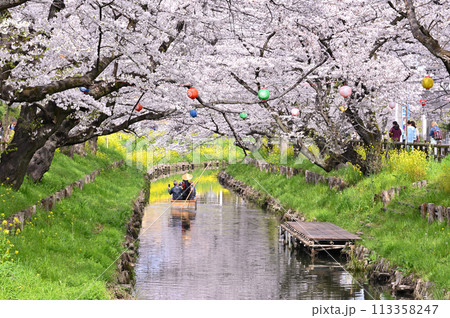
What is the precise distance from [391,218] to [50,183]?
1212cm

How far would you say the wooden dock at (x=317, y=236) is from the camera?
18.7 meters

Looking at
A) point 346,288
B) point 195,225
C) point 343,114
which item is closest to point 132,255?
point 346,288

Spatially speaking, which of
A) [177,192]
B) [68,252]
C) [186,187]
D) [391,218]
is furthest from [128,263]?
[186,187]

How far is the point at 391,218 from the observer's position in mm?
18453

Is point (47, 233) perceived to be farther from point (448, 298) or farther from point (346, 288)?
point (448, 298)

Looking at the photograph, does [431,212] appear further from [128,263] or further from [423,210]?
[128,263]

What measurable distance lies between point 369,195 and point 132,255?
350 inches

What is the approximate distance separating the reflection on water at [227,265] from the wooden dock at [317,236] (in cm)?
45

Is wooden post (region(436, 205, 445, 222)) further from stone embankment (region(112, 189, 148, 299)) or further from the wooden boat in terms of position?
the wooden boat

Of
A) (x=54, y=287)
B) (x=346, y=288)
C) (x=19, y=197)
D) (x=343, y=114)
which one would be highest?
(x=343, y=114)

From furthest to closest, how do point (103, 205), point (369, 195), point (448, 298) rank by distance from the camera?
1. point (103, 205)
2. point (369, 195)
3. point (448, 298)

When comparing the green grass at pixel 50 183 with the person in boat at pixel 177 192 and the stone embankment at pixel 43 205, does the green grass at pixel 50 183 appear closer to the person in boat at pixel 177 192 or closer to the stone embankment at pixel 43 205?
the stone embankment at pixel 43 205

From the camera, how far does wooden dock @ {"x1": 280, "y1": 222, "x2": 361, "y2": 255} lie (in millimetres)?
18672

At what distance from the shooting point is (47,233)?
14594 millimetres
